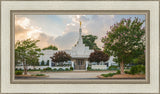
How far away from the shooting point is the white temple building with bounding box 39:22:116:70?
18.6 feet

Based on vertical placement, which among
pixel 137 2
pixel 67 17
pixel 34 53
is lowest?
pixel 34 53

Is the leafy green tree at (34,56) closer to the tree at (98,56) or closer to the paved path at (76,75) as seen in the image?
the paved path at (76,75)

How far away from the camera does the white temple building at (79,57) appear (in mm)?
5668

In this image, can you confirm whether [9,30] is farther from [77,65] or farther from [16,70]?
[77,65]

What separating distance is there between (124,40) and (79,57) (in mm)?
1566

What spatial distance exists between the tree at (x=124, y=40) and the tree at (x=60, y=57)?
1.31 meters

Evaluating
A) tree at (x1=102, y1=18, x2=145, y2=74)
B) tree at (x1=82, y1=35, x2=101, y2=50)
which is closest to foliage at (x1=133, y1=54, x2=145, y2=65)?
tree at (x1=102, y1=18, x2=145, y2=74)

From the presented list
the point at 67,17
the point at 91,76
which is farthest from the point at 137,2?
the point at 91,76

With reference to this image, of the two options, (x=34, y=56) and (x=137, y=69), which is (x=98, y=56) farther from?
(x=34, y=56)

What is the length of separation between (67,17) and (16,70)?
7.43 feet

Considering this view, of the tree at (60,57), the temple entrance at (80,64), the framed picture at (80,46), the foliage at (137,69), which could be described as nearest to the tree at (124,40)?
the framed picture at (80,46)

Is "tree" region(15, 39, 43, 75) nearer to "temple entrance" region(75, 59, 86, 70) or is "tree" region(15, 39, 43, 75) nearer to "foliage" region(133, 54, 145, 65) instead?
"temple entrance" region(75, 59, 86, 70)

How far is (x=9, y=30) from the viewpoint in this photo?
527 cm

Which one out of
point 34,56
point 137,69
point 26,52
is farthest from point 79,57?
point 137,69
